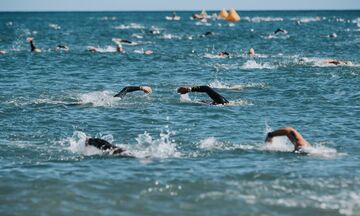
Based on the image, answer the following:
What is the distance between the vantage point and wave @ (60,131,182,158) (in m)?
15.2

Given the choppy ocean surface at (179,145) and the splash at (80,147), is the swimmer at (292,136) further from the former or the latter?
the splash at (80,147)

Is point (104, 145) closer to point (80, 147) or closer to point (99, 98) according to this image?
point (80, 147)

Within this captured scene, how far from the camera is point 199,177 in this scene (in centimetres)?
1312

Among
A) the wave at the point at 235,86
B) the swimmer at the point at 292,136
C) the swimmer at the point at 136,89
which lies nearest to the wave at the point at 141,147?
the swimmer at the point at 292,136

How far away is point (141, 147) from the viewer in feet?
53.3

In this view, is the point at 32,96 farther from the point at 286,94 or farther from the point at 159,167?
the point at 159,167

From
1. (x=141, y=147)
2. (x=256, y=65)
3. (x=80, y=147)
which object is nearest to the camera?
(x=80, y=147)

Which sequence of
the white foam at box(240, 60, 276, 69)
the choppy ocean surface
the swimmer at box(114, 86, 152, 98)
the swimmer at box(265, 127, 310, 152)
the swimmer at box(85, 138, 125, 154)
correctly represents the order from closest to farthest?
1. the choppy ocean surface
2. the swimmer at box(265, 127, 310, 152)
3. the swimmer at box(85, 138, 125, 154)
4. the swimmer at box(114, 86, 152, 98)
5. the white foam at box(240, 60, 276, 69)

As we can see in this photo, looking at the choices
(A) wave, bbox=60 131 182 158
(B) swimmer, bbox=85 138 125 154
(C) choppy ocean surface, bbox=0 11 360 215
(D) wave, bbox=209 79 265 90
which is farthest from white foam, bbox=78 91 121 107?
(B) swimmer, bbox=85 138 125 154

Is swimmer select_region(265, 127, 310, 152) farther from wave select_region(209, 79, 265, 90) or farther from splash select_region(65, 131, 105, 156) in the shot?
wave select_region(209, 79, 265, 90)

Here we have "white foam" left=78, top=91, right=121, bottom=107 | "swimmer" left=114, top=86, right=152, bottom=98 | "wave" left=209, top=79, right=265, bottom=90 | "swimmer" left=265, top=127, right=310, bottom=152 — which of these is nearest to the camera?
"swimmer" left=265, top=127, right=310, bottom=152

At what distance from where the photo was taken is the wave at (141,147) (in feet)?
50.0

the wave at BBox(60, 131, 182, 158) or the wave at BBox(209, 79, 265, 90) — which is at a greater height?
the wave at BBox(60, 131, 182, 158)

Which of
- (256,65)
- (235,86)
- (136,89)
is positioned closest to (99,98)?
(136,89)
